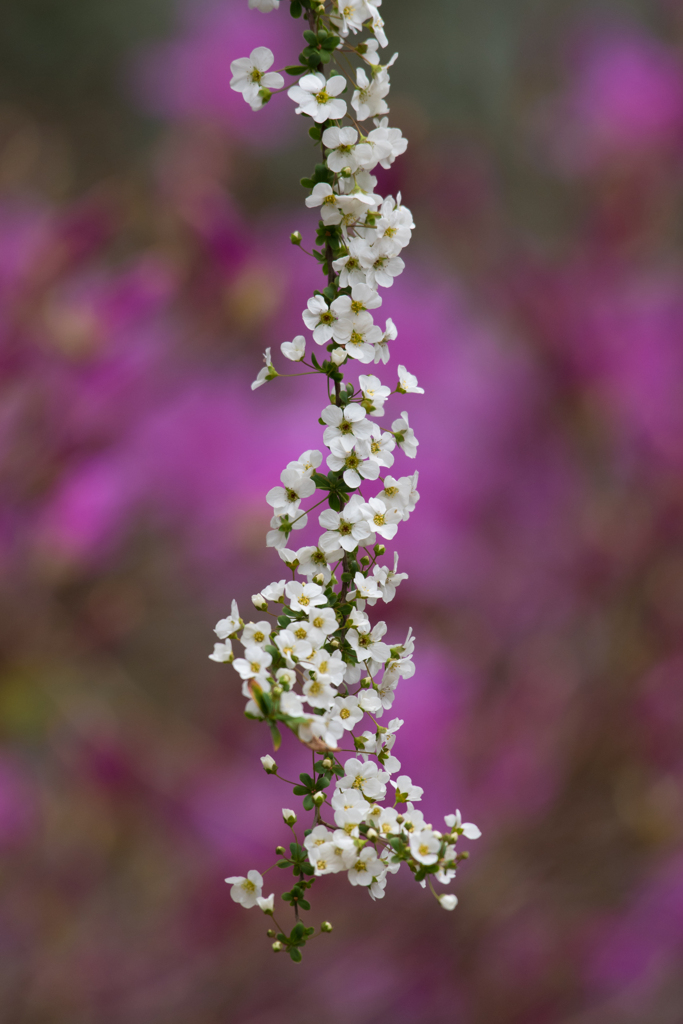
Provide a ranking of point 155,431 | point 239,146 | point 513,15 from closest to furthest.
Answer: point 155,431 → point 239,146 → point 513,15

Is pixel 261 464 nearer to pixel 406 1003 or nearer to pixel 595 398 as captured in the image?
pixel 595 398

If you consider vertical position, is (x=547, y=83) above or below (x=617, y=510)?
above

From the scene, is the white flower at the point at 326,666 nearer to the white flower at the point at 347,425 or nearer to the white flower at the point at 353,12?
the white flower at the point at 347,425

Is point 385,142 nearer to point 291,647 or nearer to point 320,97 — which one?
point 320,97

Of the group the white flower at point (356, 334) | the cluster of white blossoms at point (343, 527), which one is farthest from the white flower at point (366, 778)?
the white flower at point (356, 334)

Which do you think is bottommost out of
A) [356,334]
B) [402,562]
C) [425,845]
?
[425,845]

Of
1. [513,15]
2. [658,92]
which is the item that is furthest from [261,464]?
[513,15]

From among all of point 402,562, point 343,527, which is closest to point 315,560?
point 343,527
